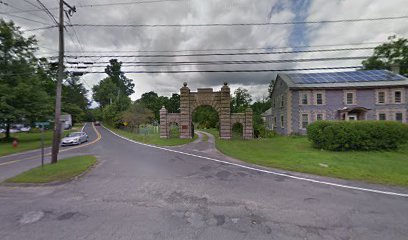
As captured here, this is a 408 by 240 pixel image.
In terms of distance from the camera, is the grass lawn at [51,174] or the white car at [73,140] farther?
the white car at [73,140]

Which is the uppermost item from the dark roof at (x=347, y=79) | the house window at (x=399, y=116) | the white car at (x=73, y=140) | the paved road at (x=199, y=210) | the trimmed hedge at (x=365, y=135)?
the dark roof at (x=347, y=79)

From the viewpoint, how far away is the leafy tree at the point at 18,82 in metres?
19.5

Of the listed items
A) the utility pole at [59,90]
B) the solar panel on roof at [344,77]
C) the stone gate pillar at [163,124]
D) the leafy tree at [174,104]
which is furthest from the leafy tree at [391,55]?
the leafy tree at [174,104]

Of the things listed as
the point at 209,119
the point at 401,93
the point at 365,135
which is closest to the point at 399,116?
the point at 401,93

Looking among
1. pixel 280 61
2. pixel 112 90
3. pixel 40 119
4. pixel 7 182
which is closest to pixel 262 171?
pixel 280 61

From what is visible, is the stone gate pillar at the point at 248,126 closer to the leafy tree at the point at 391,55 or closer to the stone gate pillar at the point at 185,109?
the stone gate pillar at the point at 185,109

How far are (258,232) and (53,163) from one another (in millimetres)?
10643

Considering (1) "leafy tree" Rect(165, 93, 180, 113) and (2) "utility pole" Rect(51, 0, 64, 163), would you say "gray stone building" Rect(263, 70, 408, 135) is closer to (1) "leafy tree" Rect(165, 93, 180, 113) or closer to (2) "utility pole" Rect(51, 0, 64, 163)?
(2) "utility pole" Rect(51, 0, 64, 163)

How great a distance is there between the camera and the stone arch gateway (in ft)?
72.4

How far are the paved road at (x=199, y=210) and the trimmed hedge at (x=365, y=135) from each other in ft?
30.7

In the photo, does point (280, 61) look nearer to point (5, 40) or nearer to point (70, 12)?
point (70, 12)

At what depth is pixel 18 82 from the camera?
2186cm

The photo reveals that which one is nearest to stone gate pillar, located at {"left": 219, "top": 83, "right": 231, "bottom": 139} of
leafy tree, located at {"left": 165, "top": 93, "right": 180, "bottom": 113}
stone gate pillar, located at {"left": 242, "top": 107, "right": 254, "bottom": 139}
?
stone gate pillar, located at {"left": 242, "top": 107, "right": 254, "bottom": 139}

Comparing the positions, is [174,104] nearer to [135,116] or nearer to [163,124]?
[135,116]
